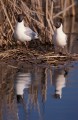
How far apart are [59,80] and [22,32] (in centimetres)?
237

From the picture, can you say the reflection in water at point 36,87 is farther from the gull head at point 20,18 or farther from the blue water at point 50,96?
the gull head at point 20,18

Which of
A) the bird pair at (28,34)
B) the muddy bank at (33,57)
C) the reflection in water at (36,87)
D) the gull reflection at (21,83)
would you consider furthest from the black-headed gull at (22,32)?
the gull reflection at (21,83)

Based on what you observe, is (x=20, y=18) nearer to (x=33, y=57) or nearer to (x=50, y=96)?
(x=33, y=57)

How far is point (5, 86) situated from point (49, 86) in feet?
2.34

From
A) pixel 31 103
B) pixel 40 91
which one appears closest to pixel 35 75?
pixel 40 91

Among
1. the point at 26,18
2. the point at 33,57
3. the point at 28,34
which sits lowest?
the point at 33,57

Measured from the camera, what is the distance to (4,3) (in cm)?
1162

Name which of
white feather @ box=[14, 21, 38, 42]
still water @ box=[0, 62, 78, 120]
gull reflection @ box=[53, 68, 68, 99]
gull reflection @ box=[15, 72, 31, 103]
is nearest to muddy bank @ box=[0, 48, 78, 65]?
still water @ box=[0, 62, 78, 120]

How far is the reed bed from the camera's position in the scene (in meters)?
11.6

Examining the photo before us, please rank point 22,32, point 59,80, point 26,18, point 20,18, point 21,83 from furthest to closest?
point 26,18, point 22,32, point 20,18, point 59,80, point 21,83

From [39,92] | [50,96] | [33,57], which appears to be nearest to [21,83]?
[39,92]

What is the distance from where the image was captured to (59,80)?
951cm

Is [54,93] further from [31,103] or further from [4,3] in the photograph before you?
[4,3]

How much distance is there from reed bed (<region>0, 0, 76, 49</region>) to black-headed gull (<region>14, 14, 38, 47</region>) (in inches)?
10.0
